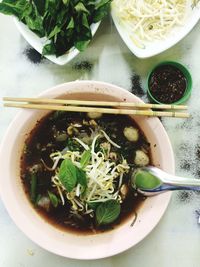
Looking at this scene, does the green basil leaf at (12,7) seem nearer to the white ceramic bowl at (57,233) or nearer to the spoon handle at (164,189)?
the white ceramic bowl at (57,233)

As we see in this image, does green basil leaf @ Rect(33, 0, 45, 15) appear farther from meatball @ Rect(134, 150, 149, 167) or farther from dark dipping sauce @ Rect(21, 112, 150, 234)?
meatball @ Rect(134, 150, 149, 167)

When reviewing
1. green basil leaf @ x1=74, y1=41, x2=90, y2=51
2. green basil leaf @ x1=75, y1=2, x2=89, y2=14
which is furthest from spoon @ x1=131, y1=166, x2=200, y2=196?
green basil leaf @ x1=75, y1=2, x2=89, y2=14

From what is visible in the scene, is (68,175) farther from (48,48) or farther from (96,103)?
(48,48)

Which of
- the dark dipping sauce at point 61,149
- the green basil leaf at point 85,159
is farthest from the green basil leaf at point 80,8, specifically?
the green basil leaf at point 85,159

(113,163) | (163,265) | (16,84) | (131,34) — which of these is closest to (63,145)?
(113,163)

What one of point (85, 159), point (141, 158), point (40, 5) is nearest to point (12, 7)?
point (40, 5)

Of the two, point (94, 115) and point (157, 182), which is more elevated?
point (94, 115)
